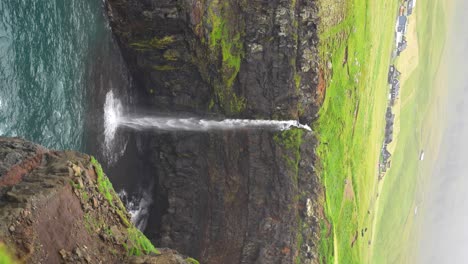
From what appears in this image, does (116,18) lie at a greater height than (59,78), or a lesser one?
greater

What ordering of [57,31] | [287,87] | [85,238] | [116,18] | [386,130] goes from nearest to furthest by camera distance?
[85,238] < [57,31] < [116,18] < [287,87] < [386,130]

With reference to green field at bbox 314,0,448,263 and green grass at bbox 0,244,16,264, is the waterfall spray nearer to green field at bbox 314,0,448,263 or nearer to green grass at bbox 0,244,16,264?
green field at bbox 314,0,448,263

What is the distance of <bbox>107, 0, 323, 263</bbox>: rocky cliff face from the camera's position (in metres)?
33.2

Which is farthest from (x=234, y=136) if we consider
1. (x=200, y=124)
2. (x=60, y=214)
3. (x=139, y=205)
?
(x=60, y=214)

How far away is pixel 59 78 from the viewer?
27.9m

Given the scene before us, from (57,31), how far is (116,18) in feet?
16.5

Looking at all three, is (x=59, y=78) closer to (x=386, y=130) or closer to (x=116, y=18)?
(x=116, y=18)

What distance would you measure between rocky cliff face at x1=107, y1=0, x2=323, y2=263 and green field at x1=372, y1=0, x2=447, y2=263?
39.5 m

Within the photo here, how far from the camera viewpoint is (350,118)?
47.3 metres

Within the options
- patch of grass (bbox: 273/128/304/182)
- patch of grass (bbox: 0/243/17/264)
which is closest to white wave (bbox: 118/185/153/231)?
patch of grass (bbox: 273/128/304/182)

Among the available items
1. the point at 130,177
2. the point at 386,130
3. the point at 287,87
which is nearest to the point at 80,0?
the point at 130,177

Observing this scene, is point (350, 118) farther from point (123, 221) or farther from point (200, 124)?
point (123, 221)

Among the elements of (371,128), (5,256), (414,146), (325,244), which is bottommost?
(325,244)

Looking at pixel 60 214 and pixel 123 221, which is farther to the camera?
pixel 123 221
